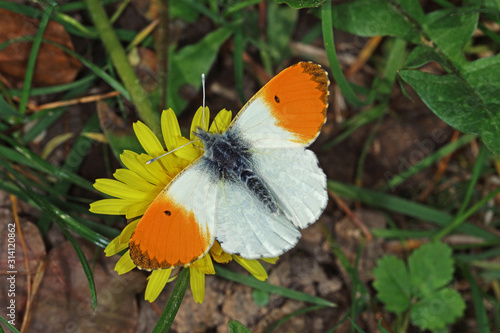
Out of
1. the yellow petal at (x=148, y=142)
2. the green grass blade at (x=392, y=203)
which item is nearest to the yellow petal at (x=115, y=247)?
the yellow petal at (x=148, y=142)

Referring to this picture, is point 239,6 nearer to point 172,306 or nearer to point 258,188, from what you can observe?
point 258,188

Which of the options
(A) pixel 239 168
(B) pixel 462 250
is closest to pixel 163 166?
(A) pixel 239 168

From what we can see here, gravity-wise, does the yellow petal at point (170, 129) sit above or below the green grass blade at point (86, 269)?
above

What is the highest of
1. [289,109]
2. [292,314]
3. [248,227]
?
[289,109]

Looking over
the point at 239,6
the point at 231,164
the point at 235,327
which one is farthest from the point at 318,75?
the point at 235,327

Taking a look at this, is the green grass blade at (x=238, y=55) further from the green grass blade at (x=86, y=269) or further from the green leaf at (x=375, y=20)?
the green grass blade at (x=86, y=269)

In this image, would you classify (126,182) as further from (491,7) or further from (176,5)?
(491,7)

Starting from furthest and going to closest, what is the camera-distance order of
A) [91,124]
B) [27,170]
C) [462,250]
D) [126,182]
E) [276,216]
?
[462,250] < [91,124] < [27,170] < [126,182] < [276,216]
